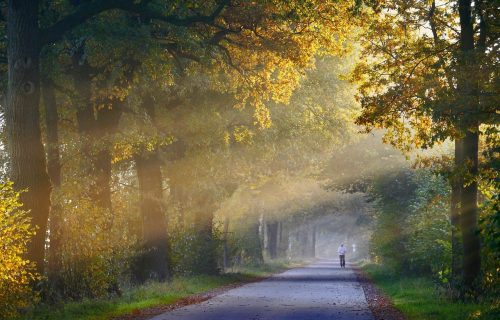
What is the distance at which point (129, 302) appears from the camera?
62.4ft

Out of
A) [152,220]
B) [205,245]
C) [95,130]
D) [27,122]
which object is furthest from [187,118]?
[27,122]

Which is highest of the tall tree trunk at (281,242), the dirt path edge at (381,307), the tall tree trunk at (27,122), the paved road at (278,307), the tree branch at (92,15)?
the tree branch at (92,15)

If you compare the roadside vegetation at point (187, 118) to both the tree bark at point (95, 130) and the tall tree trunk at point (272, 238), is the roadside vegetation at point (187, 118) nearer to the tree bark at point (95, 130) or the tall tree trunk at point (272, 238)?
the tree bark at point (95, 130)

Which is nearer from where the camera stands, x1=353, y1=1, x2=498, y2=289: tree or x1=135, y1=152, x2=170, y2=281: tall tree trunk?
x1=353, y1=1, x2=498, y2=289: tree

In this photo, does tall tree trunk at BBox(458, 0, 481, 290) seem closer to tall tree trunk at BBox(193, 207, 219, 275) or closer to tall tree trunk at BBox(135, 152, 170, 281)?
tall tree trunk at BBox(135, 152, 170, 281)

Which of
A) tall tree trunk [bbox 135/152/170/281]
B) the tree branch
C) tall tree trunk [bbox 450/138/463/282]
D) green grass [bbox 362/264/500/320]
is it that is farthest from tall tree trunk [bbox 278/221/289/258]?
the tree branch

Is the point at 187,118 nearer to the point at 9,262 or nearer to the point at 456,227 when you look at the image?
the point at 456,227

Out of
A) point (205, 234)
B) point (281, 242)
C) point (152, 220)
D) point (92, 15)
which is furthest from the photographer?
point (281, 242)

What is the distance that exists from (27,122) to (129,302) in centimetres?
559

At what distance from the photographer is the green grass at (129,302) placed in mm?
14891

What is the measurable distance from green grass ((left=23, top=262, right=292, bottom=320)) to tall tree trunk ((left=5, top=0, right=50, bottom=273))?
1.48m

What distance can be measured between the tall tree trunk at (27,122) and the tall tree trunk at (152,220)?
9.86 m

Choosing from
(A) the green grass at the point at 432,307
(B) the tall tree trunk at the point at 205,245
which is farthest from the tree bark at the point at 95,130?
(B) the tall tree trunk at the point at 205,245

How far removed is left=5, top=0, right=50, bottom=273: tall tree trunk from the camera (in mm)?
16359
